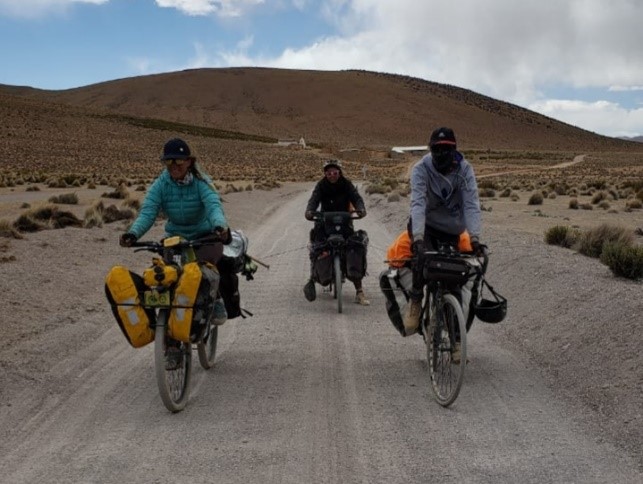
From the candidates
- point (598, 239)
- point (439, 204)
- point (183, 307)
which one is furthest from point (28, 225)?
point (439, 204)

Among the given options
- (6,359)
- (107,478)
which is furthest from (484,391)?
(6,359)

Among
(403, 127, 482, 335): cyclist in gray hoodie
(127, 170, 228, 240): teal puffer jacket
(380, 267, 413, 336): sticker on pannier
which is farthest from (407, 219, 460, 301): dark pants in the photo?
(127, 170, 228, 240): teal puffer jacket

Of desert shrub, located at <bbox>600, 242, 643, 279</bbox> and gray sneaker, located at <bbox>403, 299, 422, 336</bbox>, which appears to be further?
desert shrub, located at <bbox>600, 242, 643, 279</bbox>

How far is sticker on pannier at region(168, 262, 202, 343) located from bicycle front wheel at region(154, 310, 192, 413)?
0.10 meters

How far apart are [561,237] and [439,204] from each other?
8752mm

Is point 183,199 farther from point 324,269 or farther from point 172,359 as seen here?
point 324,269

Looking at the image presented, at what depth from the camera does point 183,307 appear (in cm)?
Result: 549

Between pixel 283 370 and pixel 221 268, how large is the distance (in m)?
1.15

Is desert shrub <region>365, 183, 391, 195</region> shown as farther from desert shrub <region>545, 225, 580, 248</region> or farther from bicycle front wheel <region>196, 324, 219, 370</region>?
bicycle front wheel <region>196, 324, 219, 370</region>

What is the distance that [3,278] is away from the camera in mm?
10711

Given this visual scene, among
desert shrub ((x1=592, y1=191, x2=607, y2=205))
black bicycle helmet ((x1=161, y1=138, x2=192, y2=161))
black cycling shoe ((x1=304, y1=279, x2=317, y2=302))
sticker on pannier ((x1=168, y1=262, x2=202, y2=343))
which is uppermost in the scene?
black bicycle helmet ((x1=161, y1=138, x2=192, y2=161))

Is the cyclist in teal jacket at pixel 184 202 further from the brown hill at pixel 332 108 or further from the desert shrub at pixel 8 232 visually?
the brown hill at pixel 332 108

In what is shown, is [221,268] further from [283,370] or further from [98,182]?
[98,182]

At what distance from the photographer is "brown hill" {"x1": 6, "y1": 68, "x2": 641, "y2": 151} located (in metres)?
152
